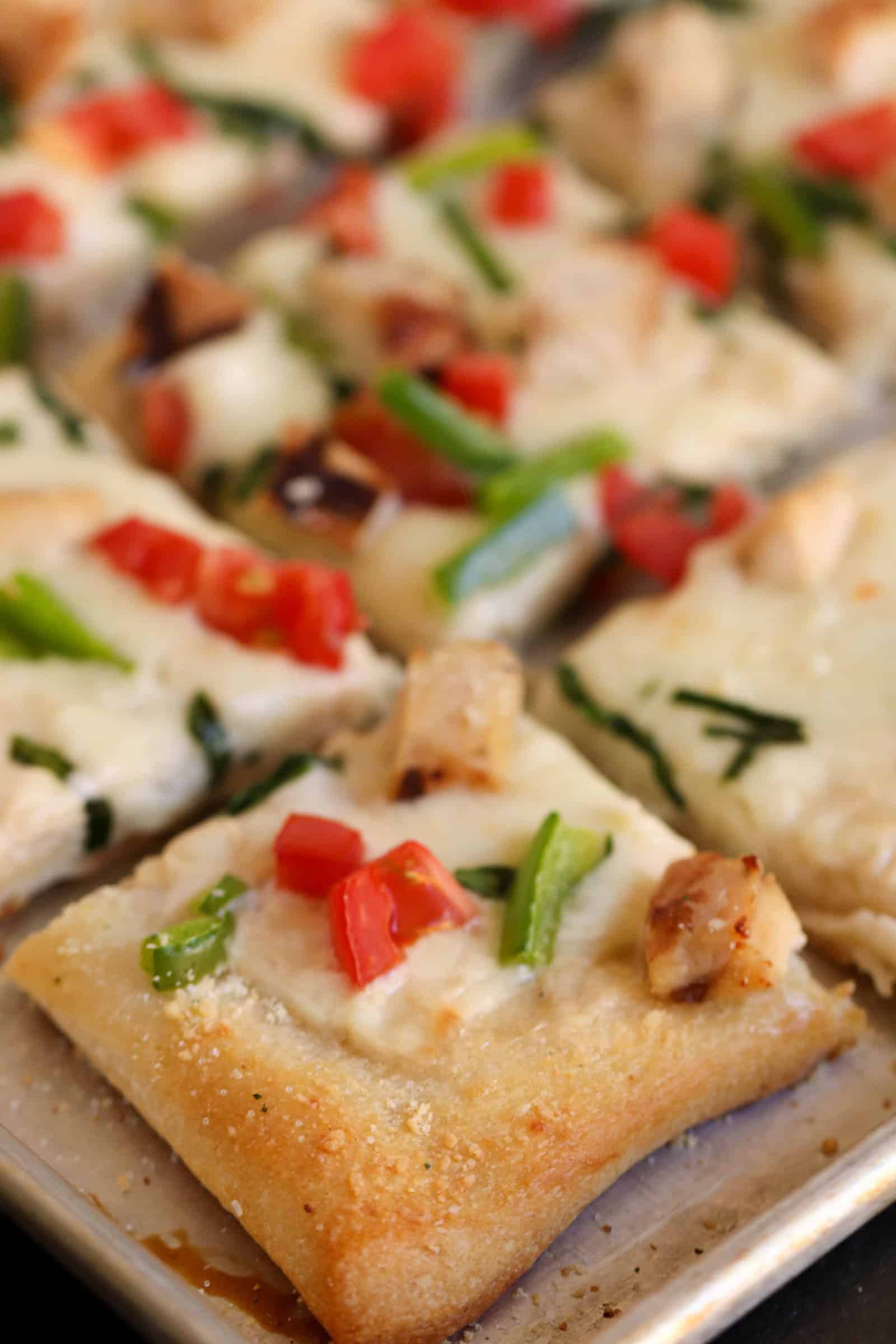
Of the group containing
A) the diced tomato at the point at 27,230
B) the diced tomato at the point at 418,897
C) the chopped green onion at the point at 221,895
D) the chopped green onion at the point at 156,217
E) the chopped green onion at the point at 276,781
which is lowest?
the diced tomato at the point at 418,897

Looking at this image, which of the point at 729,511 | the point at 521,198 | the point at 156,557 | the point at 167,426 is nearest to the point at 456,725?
the point at 156,557

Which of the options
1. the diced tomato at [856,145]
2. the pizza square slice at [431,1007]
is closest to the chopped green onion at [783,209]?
the diced tomato at [856,145]

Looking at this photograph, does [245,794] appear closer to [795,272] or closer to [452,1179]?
[452,1179]

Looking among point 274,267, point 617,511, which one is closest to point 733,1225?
point 617,511

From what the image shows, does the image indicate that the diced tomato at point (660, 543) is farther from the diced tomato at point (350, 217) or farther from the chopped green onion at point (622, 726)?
the diced tomato at point (350, 217)

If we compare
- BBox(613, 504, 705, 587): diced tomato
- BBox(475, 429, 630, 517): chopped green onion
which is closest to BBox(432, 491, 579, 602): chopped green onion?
BBox(475, 429, 630, 517): chopped green onion

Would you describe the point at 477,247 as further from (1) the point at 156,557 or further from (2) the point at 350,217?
(1) the point at 156,557
